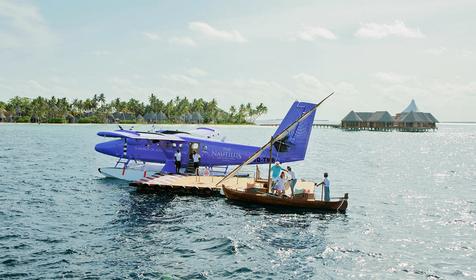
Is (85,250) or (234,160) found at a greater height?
(234,160)

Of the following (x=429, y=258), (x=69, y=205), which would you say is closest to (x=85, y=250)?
(x=69, y=205)

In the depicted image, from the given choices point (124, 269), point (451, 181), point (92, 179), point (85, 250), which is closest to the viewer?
point (124, 269)

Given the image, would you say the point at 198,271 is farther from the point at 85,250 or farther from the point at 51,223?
the point at 51,223

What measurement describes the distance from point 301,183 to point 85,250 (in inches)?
745

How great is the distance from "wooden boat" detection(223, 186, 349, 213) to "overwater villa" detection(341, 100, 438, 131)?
169 metres

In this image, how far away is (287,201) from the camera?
28.0 m

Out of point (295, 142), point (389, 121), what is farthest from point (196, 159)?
point (389, 121)

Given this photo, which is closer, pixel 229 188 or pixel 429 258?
pixel 429 258

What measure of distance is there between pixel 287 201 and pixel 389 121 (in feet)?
558

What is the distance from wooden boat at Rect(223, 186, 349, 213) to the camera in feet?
90.8

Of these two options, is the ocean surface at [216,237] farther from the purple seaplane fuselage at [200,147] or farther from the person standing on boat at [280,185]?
the purple seaplane fuselage at [200,147]

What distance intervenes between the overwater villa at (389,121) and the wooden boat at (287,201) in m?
169

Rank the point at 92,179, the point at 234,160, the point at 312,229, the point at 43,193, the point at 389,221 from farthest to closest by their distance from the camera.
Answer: the point at 92,179
the point at 234,160
the point at 43,193
the point at 389,221
the point at 312,229

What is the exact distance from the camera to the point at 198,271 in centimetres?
1769
